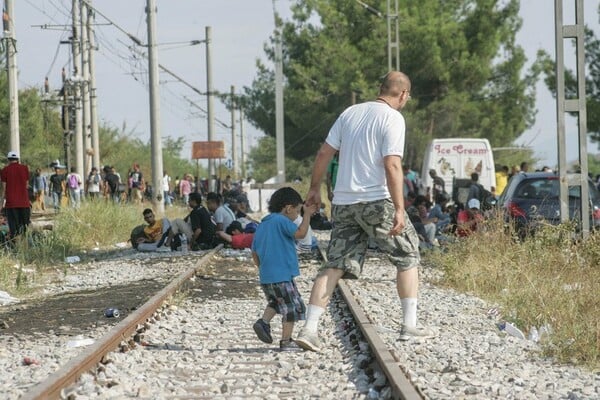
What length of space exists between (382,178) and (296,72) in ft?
177

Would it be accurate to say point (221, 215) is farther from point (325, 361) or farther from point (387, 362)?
point (387, 362)

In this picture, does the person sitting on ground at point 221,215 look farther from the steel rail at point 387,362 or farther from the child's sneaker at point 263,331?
the child's sneaker at point 263,331

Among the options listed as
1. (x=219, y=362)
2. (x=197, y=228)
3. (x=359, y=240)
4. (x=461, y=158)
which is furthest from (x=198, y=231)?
(x=461, y=158)

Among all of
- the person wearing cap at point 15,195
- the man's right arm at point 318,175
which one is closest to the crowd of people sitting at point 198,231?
the person wearing cap at point 15,195

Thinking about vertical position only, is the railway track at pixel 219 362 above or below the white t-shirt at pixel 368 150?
below

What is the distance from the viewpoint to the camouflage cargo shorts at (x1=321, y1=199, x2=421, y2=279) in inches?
341

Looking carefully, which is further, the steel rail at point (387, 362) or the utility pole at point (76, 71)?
the utility pole at point (76, 71)

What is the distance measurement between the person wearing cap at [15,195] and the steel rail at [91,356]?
9.34 m

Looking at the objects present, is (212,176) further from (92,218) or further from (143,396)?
(143,396)

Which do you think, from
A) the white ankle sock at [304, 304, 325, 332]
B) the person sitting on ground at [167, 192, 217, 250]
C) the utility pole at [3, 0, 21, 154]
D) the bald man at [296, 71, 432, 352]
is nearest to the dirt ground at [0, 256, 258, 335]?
the white ankle sock at [304, 304, 325, 332]

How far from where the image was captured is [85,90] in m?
46.0

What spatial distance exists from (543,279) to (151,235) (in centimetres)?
1180

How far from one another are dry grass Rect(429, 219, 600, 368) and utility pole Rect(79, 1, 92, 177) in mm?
28307

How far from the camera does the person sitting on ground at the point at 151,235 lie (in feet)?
74.4
